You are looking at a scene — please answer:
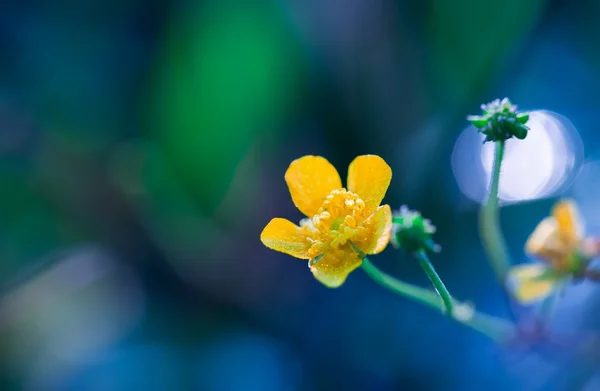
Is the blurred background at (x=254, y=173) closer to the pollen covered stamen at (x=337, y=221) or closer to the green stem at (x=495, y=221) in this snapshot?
the green stem at (x=495, y=221)

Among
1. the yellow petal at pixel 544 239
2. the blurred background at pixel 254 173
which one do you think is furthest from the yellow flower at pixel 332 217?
the blurred background at pixel 254 173

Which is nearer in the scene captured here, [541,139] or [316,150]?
[541,139]

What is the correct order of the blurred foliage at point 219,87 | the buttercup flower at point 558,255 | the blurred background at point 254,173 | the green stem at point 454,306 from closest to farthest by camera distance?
the green stem at point 454,306, the buttercup flower at point 558,255, the blurred background at point 254,173, the blurred foliage at point 219,87

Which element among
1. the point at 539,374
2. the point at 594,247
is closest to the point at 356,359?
the point at 539,374

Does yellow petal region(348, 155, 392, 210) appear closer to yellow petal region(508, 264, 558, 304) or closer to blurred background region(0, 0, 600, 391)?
yellow petal region(508, 264, 558, 304)

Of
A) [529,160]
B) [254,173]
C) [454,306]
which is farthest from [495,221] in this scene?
[254,173]

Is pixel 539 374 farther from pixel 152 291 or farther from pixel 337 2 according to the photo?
pixel 337 2
